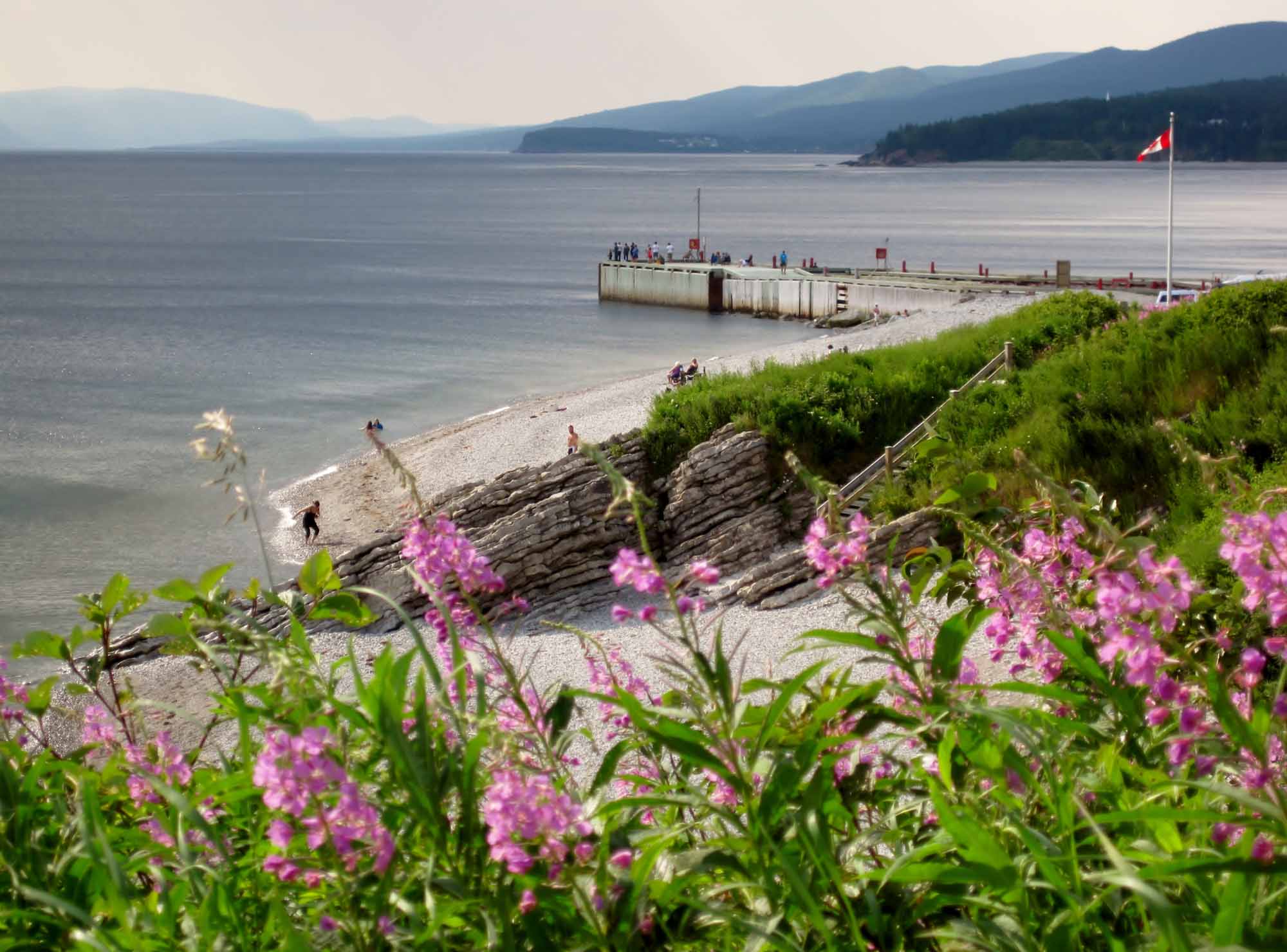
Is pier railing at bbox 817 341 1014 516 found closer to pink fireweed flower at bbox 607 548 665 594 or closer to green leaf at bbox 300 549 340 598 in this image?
green leaf at bbox 300 549 340 598

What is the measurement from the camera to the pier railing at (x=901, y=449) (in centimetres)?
1836

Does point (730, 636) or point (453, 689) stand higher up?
point (453, 689)

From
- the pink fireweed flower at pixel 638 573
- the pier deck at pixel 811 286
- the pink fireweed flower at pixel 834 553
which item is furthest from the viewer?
the pier deck at pixel 811 286

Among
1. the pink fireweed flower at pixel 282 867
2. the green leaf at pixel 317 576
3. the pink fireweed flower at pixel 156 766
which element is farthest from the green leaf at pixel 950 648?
the pink fireweed flower at pixel 156 766

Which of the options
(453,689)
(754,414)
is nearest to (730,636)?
(754,414)

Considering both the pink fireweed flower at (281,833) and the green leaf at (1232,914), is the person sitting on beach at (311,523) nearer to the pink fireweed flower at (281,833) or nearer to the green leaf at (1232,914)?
the pink fireweed flower at (281,833)

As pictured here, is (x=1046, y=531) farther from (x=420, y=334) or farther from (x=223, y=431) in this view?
(x=420, y=334)

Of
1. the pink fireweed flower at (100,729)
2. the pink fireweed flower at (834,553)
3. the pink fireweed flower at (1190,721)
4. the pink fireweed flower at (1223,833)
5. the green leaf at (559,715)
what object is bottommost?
the pink fireweed flower at (100,729)

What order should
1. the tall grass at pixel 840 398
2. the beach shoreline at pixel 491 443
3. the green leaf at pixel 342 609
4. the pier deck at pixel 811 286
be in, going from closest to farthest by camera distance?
the green leaf at pixel 342 609, the tall grass at pixel 840 398, the beach shoreline at pixel 491 443, the pier deck at pixel 811 286

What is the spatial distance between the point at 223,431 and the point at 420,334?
198ft

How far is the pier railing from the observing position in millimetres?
18359

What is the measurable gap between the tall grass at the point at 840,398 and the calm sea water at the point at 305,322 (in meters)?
11.3

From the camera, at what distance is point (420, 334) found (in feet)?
202

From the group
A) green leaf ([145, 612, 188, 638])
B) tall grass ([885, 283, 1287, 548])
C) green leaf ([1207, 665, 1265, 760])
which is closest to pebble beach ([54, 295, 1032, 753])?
green leaf ([145, 612, 188, 638])
